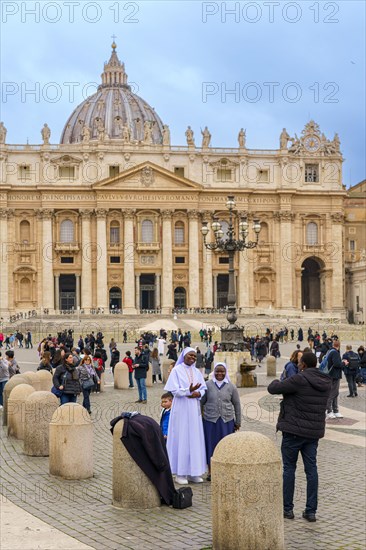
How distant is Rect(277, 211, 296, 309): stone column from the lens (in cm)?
7956

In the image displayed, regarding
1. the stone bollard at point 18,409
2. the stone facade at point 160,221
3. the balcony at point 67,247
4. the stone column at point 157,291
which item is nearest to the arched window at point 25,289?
the stone facade at point 160,221

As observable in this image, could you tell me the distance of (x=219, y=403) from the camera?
1133 cm

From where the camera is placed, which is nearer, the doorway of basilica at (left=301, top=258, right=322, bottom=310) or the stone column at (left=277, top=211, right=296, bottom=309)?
the stone column at (left=277, top=211, right=296, bottom=309)

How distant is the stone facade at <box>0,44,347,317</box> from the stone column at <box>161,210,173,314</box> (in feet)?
0.32

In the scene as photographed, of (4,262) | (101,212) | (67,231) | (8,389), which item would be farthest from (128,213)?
(8,389)

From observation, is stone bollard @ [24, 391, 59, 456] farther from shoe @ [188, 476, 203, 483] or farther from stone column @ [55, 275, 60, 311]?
stone column @ [55, 275, 60, 311]

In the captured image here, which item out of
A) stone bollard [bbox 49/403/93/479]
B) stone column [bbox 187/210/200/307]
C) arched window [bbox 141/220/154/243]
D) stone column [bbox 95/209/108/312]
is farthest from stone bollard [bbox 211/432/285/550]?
arched window [bbox 141/220/154/243]

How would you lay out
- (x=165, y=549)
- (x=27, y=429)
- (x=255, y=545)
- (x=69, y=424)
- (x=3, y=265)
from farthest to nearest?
(x=3, y=265)
(x=27, y=429)
(x=69, y=424)
(x=165, y=549)
(x=255, y=545)

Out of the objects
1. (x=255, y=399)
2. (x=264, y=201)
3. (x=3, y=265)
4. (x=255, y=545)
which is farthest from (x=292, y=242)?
(x=255, y=545)

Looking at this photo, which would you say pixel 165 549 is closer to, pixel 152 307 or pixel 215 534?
pixel 215 534

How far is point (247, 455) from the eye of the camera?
7633mm

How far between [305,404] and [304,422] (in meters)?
0.20

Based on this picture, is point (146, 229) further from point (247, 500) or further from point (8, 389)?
point (247, 500)

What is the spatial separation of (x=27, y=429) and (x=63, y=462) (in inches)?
74.6
